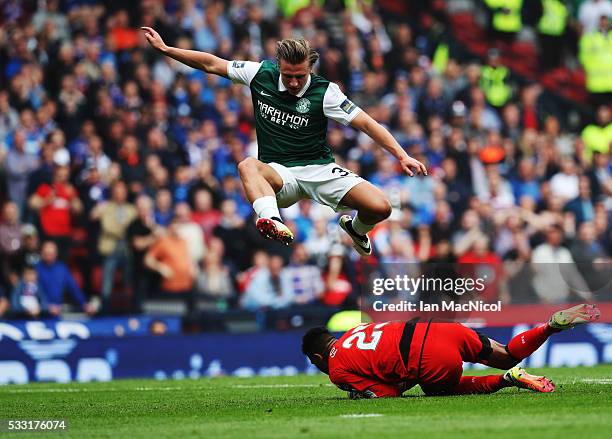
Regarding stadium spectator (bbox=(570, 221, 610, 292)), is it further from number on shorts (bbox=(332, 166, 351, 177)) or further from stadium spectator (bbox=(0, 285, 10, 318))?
stadium spectator (bbox=(0, 285, 10, 318))

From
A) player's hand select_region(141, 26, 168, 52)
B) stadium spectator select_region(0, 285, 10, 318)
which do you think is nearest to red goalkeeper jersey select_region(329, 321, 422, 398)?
player's hand select_region(141, 26, 168, 52)

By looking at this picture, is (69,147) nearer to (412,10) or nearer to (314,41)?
(314,41)

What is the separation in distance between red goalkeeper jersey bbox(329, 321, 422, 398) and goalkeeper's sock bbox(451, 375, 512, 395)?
0.49 m

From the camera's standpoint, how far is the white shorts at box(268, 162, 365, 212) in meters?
11.4

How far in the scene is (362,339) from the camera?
10.0 m

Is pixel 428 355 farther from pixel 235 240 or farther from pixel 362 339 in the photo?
pixel 235 240

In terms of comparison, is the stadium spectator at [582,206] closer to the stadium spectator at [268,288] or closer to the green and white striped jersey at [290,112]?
the stadium spectator at [268,288]

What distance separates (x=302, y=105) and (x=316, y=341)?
2.22 meters

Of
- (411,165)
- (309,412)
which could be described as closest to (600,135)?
(411,165)

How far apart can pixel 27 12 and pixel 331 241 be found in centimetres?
647

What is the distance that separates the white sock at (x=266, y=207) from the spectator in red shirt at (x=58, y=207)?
6637 mm

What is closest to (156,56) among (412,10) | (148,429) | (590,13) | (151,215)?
(151,215)

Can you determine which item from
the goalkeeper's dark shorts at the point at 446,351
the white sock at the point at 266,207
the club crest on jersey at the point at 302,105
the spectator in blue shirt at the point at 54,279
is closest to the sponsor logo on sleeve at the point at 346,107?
the club crest on jersey at the point at 302,105

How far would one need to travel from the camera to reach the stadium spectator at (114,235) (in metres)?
16.7
